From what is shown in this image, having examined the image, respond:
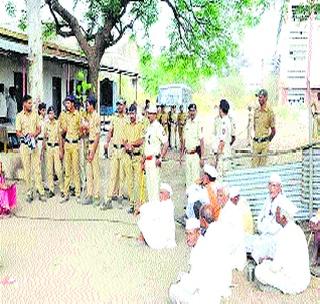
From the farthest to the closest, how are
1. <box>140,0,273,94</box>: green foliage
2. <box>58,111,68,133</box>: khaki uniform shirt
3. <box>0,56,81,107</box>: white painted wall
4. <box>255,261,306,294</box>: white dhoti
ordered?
1. <box>140,0,273,94</box>: green foliage
2. <box>0,56,81,107</box>: white painted wall
3. <box>58,111,68,133</box>: khaki uniform shirt
4. <box>255,261,306,294</box>: white dhoti

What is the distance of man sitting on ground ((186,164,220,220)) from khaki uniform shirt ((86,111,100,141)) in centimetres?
263

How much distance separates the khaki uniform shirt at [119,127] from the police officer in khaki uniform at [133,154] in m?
0.07

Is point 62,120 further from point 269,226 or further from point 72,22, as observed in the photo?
point 72,22

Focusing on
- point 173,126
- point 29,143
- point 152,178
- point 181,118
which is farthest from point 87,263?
point 173,126

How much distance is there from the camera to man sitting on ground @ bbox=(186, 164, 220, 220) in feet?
24.9

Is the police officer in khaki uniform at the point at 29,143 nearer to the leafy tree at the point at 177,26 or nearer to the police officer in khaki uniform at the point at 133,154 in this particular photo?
the police officer in khaki uniform at the point at 133,154

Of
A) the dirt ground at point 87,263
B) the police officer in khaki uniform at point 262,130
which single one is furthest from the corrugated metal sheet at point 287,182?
the police officer in khaki uniform at point 262,130

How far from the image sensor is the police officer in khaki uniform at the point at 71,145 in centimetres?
1106

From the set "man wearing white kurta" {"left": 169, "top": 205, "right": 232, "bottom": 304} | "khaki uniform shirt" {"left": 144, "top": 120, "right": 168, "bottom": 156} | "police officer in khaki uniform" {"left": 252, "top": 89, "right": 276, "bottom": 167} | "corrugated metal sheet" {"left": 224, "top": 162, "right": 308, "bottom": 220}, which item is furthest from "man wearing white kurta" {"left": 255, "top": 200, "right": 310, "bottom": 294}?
"police officer in khaki uniform" {"left": 252, "top": 89, "right": 276, "bottom": 167}

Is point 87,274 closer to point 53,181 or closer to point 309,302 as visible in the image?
point 309,302

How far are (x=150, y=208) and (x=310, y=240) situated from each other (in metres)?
2.00

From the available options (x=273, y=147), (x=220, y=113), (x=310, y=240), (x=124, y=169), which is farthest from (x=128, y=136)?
(x=273, y=147)

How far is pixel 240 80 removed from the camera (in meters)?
53.1

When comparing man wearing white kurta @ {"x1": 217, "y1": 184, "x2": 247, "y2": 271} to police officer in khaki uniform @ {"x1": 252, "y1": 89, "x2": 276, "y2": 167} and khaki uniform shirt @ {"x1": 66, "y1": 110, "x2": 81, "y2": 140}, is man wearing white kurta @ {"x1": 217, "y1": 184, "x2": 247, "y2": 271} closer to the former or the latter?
police officer in khaki uniform @ {"x1": 252, "y1": 89, "x2": 276, "y2": 167}
